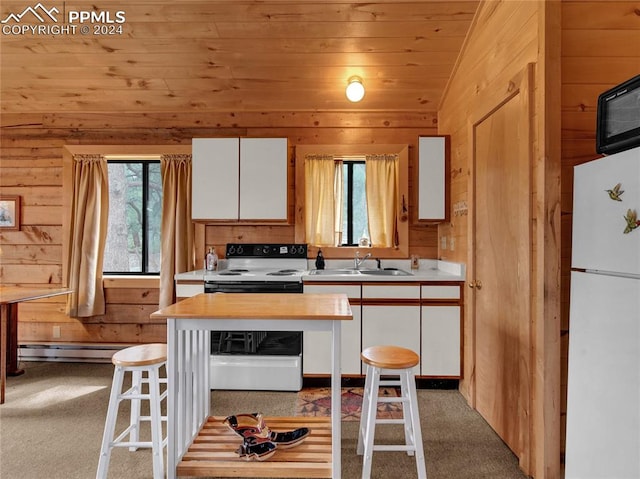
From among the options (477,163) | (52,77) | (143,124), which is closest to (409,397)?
(477,163)

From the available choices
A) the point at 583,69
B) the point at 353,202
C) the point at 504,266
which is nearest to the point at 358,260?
the point at 353,202

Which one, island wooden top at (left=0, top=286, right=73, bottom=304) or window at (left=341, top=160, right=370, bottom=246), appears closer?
island wooden top at (left=0, top=286, right=73, bottom=304)

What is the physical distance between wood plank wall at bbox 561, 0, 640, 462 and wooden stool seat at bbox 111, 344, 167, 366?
199cm

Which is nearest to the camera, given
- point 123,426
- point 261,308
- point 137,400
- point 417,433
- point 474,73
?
point 417,433

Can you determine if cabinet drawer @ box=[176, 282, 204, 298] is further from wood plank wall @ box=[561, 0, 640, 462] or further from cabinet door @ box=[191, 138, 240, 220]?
wood plank wall @ box=[561, 0, 640, 462]

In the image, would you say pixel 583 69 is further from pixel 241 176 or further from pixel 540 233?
pixel 241 176

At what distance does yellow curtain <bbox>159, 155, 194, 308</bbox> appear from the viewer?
350 cm

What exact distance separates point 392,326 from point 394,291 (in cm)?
27

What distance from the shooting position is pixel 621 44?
181 cm

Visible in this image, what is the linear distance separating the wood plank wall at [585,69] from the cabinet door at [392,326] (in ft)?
3.92

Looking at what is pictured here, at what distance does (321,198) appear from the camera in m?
3.54

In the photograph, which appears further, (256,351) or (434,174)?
(434,174)

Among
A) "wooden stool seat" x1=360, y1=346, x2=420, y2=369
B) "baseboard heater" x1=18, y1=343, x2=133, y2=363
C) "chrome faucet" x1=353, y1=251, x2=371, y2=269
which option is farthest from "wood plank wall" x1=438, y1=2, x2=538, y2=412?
"baseboard heater" x1=18, y1=343, x2=133, y2=363

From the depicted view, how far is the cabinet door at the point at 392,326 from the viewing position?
2904mm
